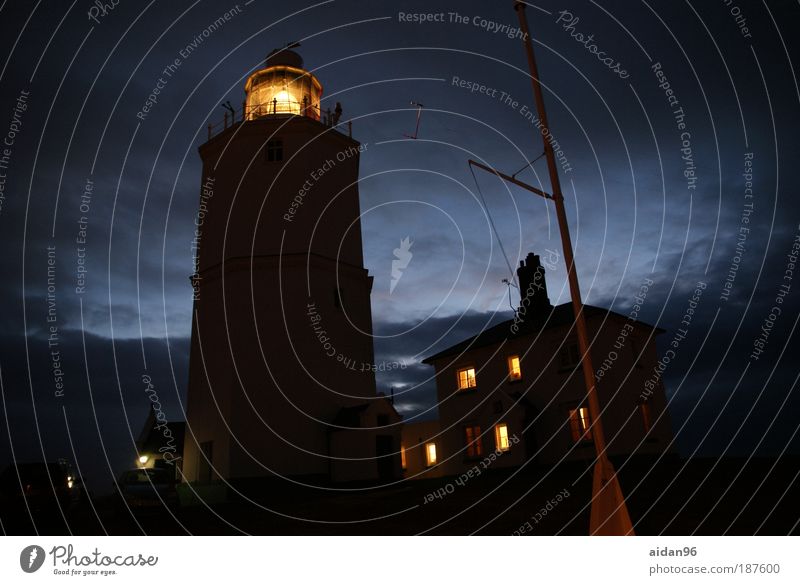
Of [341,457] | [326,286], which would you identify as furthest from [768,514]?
[326,286]

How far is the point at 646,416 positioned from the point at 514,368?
20.8 ft

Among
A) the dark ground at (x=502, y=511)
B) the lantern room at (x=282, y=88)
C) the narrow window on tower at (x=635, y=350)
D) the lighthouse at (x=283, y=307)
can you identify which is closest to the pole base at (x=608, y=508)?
the dark ground at (x=502, y=511)

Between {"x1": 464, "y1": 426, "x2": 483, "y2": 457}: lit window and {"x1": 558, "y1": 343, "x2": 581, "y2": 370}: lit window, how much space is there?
524 centimetres

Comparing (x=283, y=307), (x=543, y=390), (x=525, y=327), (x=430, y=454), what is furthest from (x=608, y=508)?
(x=430, y=454)

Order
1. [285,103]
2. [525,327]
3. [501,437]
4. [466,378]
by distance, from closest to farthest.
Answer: [285,103] → [501,437] → [525,327] → [466,378]

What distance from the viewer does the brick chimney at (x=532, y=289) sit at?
26.0 meters

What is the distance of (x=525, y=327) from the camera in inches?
997

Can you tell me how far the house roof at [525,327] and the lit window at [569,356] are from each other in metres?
1.08

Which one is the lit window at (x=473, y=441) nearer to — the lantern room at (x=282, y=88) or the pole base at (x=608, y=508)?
the lantern room at (x=282, y=88)

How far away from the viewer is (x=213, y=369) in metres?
20.1

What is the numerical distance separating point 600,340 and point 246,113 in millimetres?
19133
